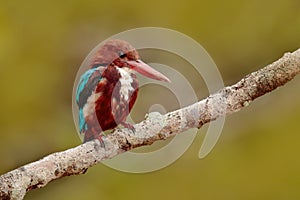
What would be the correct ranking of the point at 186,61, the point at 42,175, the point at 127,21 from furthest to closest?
the point at 127,21 < the point at 186,61 < the point at 42,175

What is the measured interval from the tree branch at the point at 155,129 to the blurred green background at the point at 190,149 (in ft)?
8.13

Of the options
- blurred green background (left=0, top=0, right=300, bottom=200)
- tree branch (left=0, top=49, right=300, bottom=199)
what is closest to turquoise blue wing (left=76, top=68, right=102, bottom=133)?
tree branch (left=0, top=49, right=300, bottom=199)

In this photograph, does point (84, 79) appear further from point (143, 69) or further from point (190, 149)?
point (190, 149)

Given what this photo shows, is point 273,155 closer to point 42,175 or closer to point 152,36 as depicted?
point 152,36

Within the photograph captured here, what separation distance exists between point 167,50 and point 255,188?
3.02ft

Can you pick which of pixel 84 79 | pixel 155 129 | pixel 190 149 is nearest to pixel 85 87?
pixel 84 79

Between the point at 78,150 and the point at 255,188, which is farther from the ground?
the point at 255,188

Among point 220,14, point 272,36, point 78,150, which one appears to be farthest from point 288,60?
point 220,14

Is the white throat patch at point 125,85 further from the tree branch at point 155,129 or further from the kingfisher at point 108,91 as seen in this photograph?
the tree branch at point 155,129

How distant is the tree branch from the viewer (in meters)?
1.77

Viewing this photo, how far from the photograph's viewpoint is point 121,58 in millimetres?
2012

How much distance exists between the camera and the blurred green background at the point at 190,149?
4430mm

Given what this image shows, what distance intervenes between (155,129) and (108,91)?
0.73 feet

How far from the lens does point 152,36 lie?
459 centimetres
